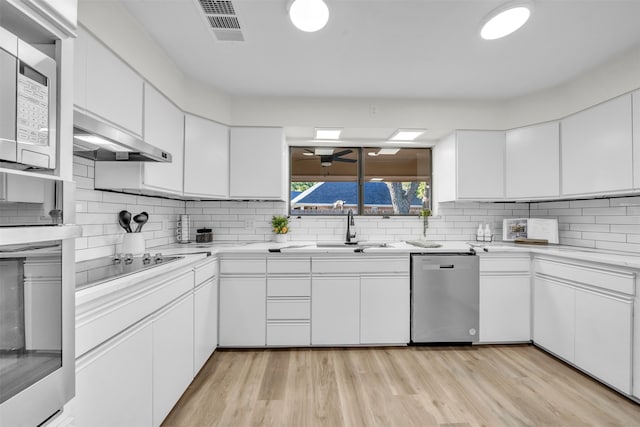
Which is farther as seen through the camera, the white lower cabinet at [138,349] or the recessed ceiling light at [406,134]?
the recessed ceiling light at [406,134]

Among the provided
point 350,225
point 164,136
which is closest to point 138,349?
point 164,136

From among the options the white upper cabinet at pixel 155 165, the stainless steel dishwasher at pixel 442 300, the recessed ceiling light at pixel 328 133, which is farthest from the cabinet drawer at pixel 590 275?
the white upper cabinet at pixel 155 165

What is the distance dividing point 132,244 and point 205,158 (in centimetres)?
104

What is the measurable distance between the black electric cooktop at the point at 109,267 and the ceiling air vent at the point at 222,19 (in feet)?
5.08

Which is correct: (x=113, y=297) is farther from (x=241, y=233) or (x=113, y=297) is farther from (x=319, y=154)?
(x=319, y=154)

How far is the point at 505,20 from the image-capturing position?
1.74 metres

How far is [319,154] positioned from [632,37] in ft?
8.94

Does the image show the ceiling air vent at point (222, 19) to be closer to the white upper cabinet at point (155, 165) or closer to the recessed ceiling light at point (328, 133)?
the white upper cabinet at point (155, 165)

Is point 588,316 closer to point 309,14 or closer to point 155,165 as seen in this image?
point 309,14

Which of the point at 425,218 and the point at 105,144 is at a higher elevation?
the point at 105,144

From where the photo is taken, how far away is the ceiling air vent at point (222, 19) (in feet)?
5.47

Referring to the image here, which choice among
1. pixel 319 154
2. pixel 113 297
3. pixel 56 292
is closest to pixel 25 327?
pixel 56 292

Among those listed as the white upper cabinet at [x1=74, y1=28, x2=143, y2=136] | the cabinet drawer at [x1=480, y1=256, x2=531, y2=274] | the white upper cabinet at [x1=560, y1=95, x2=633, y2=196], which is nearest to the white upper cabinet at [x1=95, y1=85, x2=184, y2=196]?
the white upper cabinet at [x1=74, y1=28, x2=143, y2=136]

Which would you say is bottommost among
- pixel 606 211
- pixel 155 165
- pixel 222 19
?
pixel 606 211
